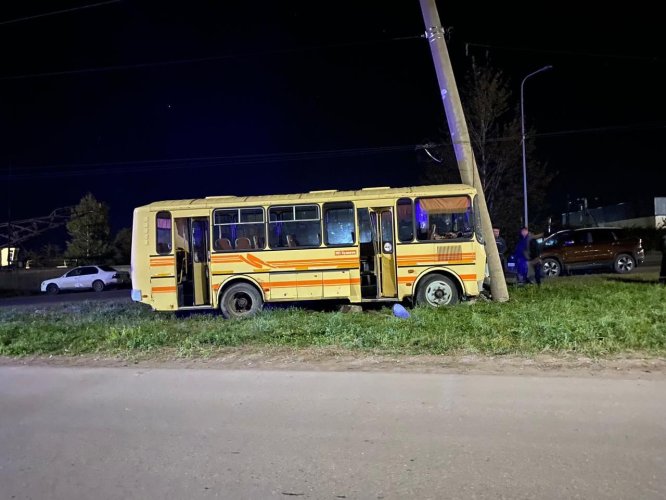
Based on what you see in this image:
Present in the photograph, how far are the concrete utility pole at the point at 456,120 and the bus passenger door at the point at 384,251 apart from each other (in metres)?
2.15

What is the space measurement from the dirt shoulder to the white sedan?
2357cm

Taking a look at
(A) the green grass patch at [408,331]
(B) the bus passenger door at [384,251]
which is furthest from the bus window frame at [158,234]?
(B) the bus passenger door at [384,251]

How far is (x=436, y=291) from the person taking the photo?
12148 mm

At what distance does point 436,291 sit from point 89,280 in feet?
81.3

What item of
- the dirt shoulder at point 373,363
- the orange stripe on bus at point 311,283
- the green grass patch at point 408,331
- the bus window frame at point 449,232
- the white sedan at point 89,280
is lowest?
the dirt shoulder at point 373,363

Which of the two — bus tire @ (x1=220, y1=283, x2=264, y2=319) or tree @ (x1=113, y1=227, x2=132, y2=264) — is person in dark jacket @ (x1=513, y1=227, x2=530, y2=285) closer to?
bus tire @ (x1=220, y1=283, x2=264, y2=319)

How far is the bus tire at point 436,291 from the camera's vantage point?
1207cm

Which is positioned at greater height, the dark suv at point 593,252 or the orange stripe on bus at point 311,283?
the dark suv at point 593,252

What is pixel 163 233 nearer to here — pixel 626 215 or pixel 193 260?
pixel 193 260

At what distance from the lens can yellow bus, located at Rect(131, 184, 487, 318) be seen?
39.5ft

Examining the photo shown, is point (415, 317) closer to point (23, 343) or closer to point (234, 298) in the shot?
point (234, 298)

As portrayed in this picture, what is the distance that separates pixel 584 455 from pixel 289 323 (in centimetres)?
657

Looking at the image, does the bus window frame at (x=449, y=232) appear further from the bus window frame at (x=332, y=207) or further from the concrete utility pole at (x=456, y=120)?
the bus window frame at (x=332, y=207)

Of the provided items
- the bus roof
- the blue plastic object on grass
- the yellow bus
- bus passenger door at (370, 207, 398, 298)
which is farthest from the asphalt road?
the bus roof
